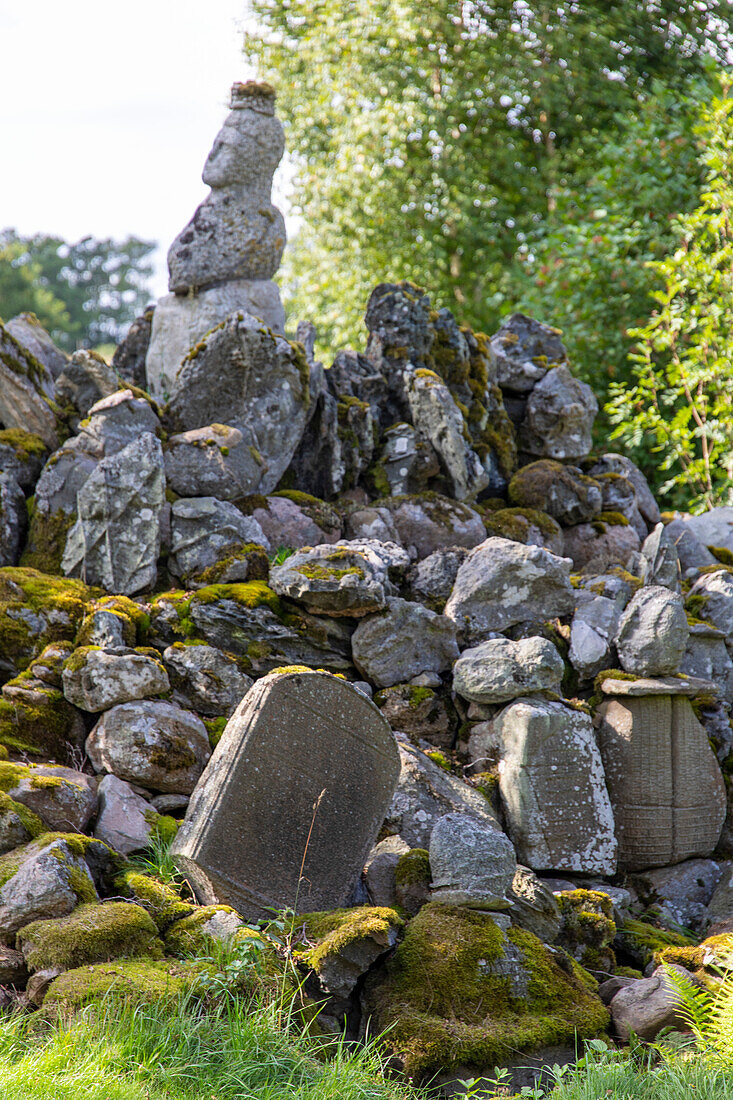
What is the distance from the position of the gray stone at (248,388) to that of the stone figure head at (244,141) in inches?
76.1

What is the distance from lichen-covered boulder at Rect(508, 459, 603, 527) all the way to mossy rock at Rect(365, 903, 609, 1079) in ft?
17.2

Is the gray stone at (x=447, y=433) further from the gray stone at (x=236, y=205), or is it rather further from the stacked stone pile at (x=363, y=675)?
Result: the gray stone at (x=236, y=205)

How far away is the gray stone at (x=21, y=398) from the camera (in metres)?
8.27

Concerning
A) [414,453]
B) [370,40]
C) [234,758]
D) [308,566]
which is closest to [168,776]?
[234,758]

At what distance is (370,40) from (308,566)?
1462cm

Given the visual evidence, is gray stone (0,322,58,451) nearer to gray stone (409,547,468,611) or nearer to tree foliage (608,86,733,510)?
gray stone (409,547,468,611)

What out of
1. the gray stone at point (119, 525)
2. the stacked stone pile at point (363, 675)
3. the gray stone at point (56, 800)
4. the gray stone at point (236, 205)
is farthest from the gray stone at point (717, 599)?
the gray stone at point (236, 205)

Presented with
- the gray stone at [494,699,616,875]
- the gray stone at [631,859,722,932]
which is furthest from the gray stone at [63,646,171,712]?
the gray stone at [631,859,722,932]

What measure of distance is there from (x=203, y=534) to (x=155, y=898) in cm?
324

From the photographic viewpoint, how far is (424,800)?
19.9ft

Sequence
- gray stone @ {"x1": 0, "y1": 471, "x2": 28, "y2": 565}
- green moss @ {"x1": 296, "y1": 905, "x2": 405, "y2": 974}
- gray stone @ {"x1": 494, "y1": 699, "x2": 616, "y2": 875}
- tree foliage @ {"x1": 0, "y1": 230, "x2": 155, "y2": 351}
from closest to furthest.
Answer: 1. green moss @ {"x1": 296, "y1": 905, "x2": 405, "y2": 974}
2. gray stone @ {"x1": 494, "y1": 699, "x2": 616, "y2": 875}
3. gray stone @ {"x1": 0, "y1": 471, "x2": 28, "y2": 565}
4. tree foliage @ {"x1": 0, "y1": 230, "x2": 155, "y2": 351}

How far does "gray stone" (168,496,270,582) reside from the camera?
293 inches

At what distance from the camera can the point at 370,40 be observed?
17.8m

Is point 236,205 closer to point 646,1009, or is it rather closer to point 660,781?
point 660,781
